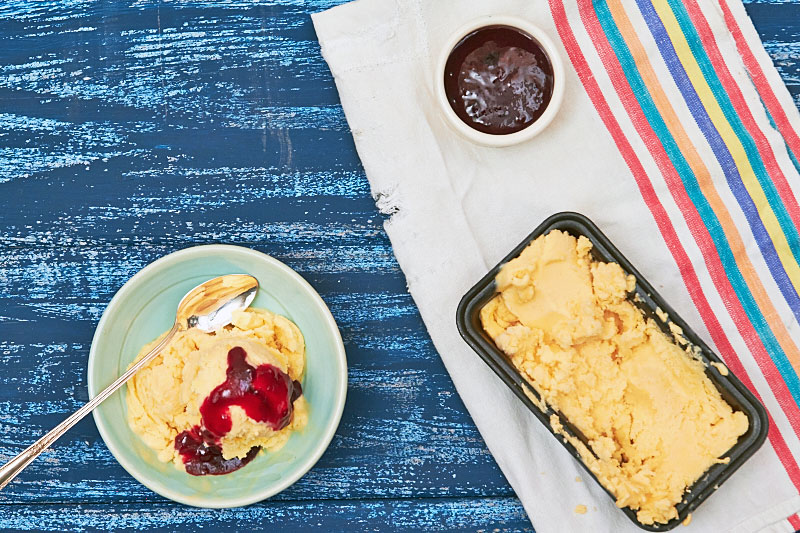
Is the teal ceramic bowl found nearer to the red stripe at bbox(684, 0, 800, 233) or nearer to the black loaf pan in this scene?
the black loaf pan

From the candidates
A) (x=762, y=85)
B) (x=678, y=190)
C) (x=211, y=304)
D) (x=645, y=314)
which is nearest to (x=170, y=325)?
(x=211, y=304)

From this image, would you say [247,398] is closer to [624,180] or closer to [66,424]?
[66,424]

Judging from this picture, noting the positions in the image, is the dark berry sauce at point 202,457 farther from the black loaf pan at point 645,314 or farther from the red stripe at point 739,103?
the red stripe at point 739,103

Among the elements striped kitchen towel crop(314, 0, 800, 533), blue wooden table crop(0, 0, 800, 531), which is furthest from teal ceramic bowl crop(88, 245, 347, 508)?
striped kitchen towel crop(314, 0, 800, 533)

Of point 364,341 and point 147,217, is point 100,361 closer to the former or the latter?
point 147,217

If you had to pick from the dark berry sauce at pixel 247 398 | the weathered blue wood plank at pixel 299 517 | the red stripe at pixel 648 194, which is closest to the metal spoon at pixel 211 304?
the dark berry sauce at pixel 247 398

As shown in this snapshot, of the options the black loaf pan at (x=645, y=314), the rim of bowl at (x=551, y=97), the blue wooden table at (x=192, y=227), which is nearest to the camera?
the black loaf pan at (x=645, y=314)
